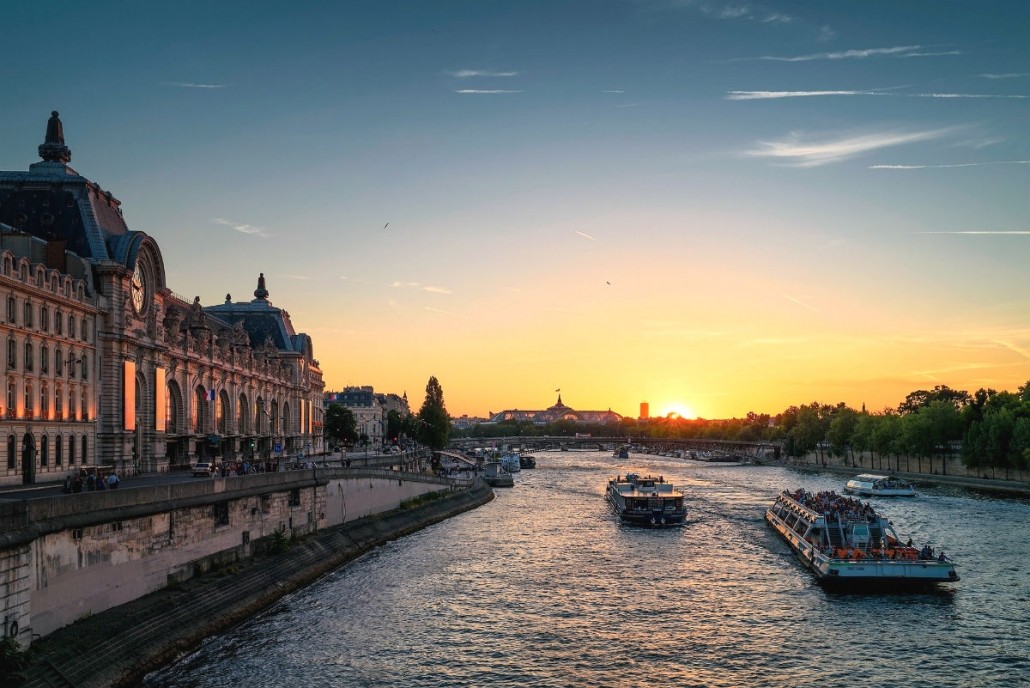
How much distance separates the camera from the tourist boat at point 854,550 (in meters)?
51.1

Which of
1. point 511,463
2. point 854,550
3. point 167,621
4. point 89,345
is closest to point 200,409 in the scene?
point 89,345

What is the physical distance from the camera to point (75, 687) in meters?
29.2

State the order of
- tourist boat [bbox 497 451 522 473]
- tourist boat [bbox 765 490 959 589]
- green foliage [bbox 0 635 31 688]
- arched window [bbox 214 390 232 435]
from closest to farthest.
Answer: green foliage [bbox 0 635 31 688] → tourist boat [bbox 765 490 959 589] → arched window [bbox 214 390 232 435] → tourist boat [bbox 497 451 522 473]

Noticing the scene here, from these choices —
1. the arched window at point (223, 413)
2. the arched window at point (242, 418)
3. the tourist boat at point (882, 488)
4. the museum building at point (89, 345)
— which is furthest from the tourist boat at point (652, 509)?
the arched window at point (242, 418)

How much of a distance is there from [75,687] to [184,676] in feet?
19.1

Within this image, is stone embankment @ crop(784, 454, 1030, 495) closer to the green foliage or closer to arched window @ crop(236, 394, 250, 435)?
arched window @ crop(236, 394, 250, 435)

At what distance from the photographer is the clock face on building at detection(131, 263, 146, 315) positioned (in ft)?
205

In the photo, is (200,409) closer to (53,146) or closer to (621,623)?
(53,146)

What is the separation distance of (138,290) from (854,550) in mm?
49058

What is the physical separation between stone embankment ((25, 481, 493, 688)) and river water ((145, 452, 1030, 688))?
3.07 feet

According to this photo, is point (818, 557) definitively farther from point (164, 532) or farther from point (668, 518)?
point (164, 532)

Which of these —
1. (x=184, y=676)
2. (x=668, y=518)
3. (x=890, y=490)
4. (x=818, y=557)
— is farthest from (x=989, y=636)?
(x=890, y=490)

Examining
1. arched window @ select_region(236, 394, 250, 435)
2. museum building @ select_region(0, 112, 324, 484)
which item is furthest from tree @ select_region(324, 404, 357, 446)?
museum building @ select_region(0, 112, 324, 484)

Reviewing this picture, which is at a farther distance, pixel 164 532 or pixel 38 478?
pixel 38 478
